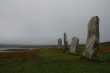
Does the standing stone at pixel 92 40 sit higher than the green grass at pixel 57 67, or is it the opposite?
the standing stone at pixel 92 40

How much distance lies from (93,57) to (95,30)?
6.12ft

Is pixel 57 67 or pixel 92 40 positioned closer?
pixel 57 67

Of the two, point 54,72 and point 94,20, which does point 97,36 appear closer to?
point 94,20

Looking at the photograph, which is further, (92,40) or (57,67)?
(92,40)

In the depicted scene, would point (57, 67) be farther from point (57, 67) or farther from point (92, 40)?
point (92, 40)

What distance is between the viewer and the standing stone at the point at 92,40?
14.3 metres

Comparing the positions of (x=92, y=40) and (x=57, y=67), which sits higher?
(x=92, y=40)

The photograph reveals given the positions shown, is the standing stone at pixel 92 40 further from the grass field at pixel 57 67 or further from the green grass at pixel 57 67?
the green grass at pixel 57 67

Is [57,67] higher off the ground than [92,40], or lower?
lower

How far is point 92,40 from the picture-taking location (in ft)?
49.3

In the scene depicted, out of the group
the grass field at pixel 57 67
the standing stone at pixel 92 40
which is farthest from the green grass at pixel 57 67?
the standing stone at pixel 92 40

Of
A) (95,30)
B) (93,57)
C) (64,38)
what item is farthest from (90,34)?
(64,38)

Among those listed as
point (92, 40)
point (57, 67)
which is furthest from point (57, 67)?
point (92, 40)

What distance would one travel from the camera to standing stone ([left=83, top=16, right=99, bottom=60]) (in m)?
14.3
